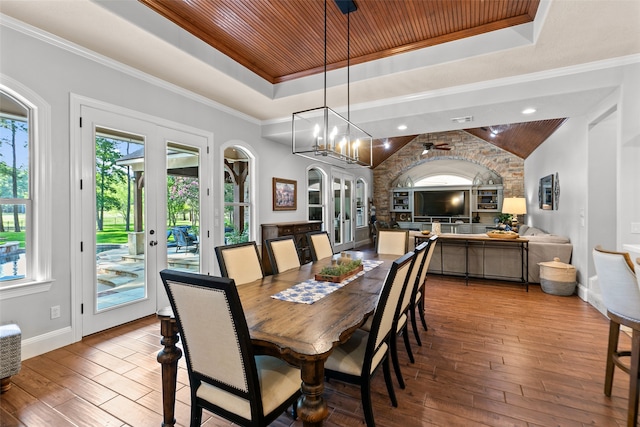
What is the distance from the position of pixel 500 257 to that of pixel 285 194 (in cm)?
396

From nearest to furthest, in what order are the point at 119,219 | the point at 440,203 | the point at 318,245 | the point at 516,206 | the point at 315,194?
the point at 119,219 < the point at 318,245 < the point at 516,206 < the point at 315,194 < the point at 440,203

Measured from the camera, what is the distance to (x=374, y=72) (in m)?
3.53

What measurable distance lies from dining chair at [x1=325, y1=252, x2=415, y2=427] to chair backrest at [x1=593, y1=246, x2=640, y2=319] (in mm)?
1150

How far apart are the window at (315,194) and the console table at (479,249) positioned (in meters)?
2.78

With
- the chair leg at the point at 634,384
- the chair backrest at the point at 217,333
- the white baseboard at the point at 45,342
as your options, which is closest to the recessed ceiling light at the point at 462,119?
the chair leg at the point at 634,384

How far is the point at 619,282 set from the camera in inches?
70.9

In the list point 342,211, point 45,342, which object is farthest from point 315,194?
point 45,342

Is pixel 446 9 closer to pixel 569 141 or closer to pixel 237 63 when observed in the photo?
pixel 237 63

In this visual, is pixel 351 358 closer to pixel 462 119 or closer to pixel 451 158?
pixel 462 119

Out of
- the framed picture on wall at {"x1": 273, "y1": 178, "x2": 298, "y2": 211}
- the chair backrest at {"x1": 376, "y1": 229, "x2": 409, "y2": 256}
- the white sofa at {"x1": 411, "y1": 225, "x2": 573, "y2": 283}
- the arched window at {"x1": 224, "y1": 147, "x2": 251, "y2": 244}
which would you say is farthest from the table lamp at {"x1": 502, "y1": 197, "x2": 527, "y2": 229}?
the arched window at {"x1": 224, "y1": 147, "x2": 251, "y2": 244}

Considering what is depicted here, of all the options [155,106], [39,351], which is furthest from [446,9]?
[39,351]

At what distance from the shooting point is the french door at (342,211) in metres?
8.38

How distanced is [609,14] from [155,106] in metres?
4.32

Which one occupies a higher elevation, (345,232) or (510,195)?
(510,195)
